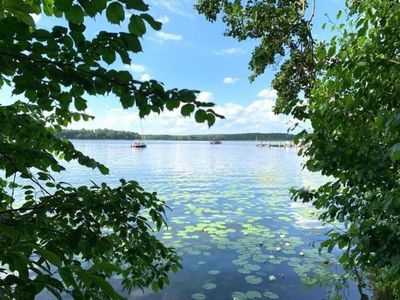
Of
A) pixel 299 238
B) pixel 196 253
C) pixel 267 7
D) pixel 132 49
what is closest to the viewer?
pixel 132 49

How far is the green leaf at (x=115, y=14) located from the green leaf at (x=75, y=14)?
0.11m

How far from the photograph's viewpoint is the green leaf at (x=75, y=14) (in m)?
1.22

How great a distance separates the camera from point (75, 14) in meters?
1.24

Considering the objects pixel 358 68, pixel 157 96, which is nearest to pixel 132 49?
pixel 157 96

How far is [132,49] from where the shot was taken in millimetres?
1424

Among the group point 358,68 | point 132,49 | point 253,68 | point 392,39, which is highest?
point 253,68

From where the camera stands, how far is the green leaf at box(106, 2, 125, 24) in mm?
1206

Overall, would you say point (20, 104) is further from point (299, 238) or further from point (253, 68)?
point (299, 238)

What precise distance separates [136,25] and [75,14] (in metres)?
0.22

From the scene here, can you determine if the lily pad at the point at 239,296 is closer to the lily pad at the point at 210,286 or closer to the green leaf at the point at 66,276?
the lily pad at the point at 210,286

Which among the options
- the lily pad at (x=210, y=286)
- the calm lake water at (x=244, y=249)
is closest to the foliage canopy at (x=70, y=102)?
the calm lake water at (x=244, y=249)

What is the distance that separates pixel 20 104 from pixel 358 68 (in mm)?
3173

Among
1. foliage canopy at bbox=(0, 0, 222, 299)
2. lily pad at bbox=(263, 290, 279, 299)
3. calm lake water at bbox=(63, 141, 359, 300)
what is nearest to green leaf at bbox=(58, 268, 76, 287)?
foliage canopy at bbox=(0, 0, 222, 299)

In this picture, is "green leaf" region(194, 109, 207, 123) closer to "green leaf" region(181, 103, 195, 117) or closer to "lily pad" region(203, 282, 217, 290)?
"green leaf" region(181, 103, 195, 117)
